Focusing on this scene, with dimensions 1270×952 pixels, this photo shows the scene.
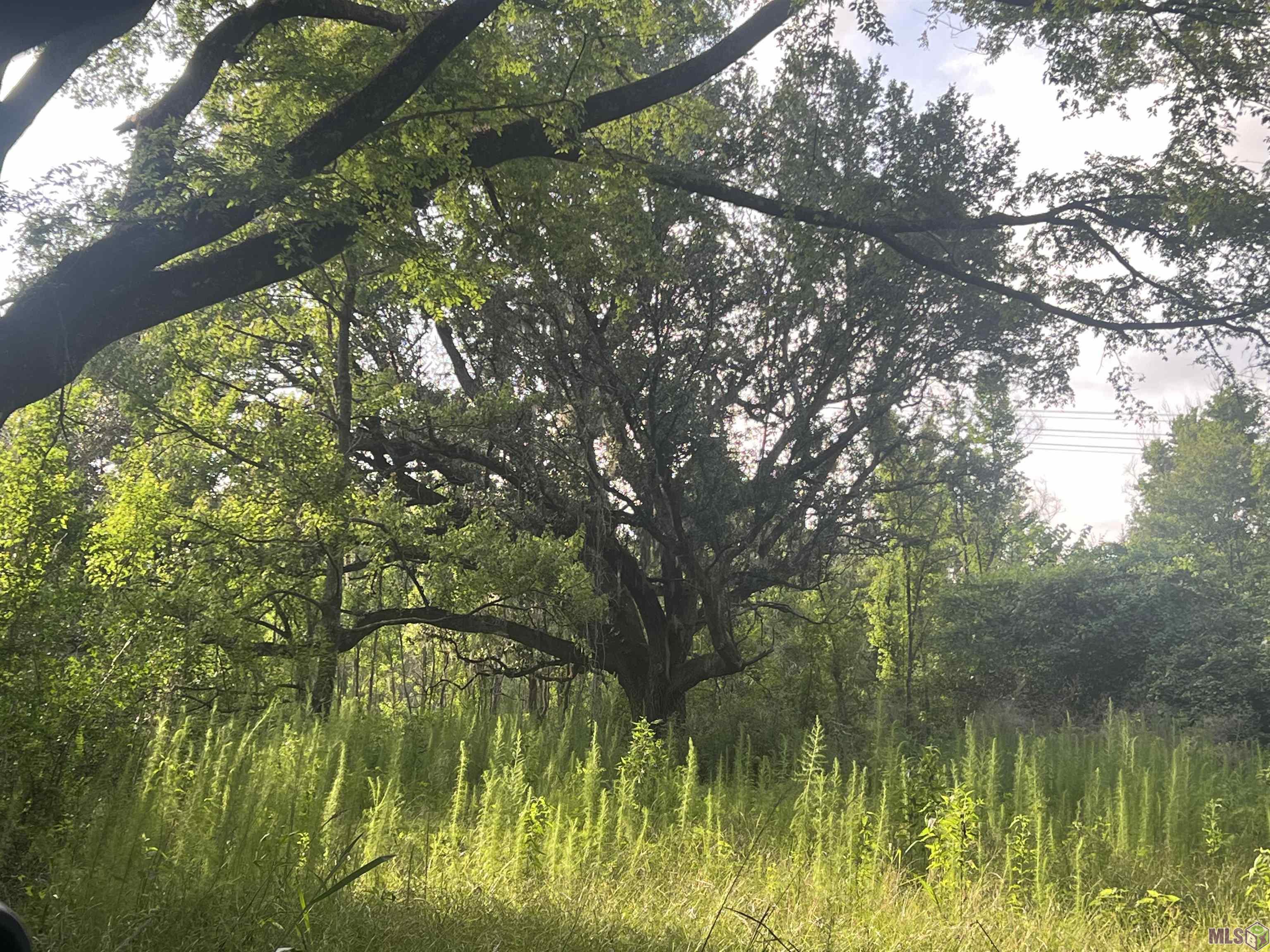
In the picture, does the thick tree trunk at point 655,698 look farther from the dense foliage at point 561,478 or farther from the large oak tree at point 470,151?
the large oak tree at point 470,151

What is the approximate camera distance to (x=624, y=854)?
4.77 metres

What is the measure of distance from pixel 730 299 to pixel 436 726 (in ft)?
20.1

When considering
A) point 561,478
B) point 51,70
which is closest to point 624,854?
point 561,478

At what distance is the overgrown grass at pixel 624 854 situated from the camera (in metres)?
3.26

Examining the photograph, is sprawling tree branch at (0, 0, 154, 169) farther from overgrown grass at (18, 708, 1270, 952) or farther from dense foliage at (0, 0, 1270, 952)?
overgrown grass at (18, 708, 1270, 952)

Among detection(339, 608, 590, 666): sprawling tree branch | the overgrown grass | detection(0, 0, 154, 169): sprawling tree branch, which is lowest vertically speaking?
the overgrown grass

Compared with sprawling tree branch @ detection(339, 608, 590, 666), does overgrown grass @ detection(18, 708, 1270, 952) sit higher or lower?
lower

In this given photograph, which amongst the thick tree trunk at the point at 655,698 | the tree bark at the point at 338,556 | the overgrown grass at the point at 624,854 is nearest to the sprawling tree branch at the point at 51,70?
the tree bark at the point at 338,556

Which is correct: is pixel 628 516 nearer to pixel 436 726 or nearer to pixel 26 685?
pixel 436 726

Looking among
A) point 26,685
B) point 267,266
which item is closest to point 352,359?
point 267,266

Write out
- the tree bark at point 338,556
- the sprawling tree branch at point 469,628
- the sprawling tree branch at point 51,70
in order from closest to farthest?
the sprawling tree branch at point 51,70 → the tree bark at point 338,556 → the sprawling tree branch at point 469,628

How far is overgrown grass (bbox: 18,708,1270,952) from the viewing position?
3256 millimetres

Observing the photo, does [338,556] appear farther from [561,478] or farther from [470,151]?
[470,151]

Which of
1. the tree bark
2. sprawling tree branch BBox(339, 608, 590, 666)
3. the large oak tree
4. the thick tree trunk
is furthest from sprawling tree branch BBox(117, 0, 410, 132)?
the thick tree trunk
